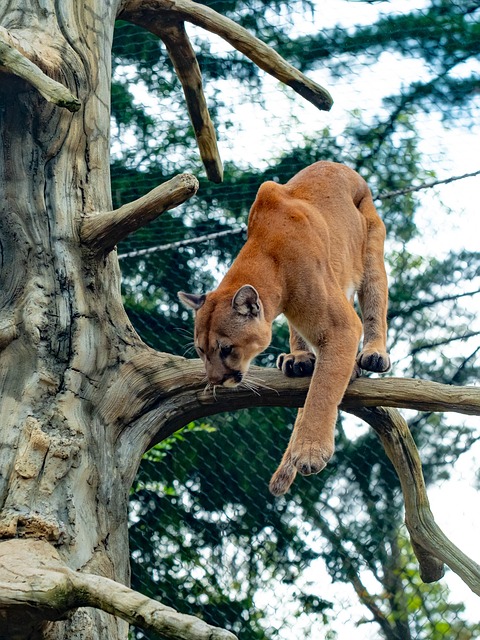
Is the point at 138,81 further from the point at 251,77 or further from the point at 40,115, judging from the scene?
the point at 40,115

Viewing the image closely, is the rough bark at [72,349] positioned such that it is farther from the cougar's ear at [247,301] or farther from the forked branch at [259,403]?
the cougar's ear at [247,301]

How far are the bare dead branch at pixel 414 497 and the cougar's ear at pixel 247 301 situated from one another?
0.49 m

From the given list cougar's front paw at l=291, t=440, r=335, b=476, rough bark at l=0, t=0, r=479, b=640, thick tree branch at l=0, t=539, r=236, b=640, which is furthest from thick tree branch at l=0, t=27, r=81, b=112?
cougar's front paw at l=291, t=440, r=335, b=476

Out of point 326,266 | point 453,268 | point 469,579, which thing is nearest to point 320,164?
point 326,266

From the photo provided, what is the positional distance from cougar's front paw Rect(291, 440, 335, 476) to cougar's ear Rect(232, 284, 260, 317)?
0.48 meters

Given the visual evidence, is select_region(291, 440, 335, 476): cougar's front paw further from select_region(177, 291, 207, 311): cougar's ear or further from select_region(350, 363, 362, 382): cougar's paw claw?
select_region(177, 291, 207, 311): cougar's ear

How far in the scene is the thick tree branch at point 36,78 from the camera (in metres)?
2.48

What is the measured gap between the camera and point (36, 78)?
2.49 meters

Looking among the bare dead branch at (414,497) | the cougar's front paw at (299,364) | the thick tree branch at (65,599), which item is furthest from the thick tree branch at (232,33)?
the thick tree branch at (65,599)

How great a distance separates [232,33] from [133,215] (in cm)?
115

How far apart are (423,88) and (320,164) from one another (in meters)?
2.62

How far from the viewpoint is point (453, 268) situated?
6.38m

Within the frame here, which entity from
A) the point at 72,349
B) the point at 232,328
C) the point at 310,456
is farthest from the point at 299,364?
the point at 72,349

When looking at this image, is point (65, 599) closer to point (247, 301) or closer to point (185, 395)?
point (185, 395)
